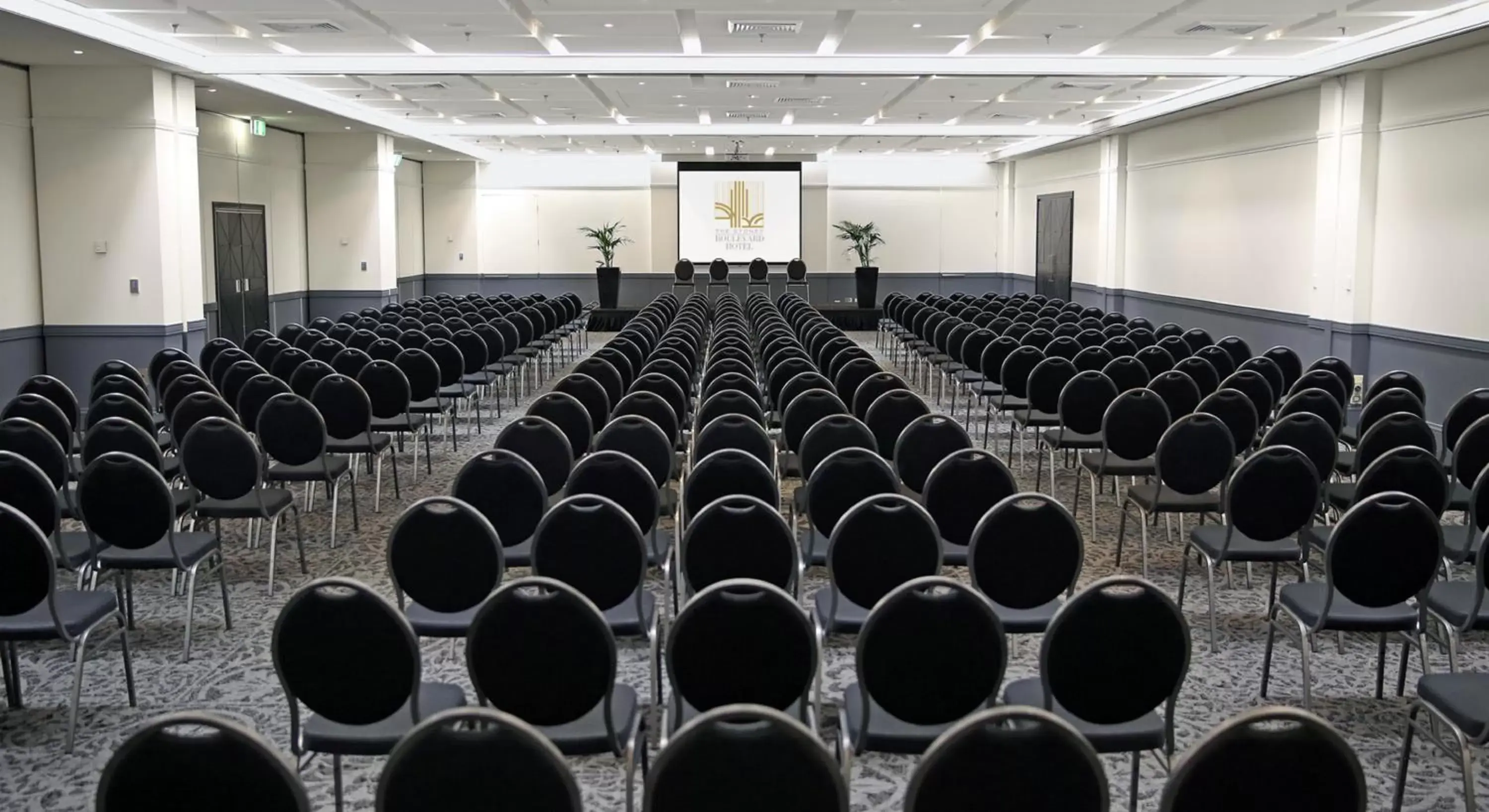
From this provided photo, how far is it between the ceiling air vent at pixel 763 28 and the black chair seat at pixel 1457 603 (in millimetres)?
8333

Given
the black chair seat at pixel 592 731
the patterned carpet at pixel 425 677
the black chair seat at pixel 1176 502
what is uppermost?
the black chair seat at pixel 1176 502

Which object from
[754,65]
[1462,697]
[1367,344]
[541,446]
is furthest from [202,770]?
[1367,344]

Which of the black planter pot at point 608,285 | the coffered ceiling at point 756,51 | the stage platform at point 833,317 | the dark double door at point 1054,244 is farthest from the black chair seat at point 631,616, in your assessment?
the black planter pot at point 608,285

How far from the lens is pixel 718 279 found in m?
27.4

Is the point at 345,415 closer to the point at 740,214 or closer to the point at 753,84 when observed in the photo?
the point at 753,84

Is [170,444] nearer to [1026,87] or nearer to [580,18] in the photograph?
[580,18]

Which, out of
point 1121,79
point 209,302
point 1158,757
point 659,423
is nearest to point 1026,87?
point 1121,79

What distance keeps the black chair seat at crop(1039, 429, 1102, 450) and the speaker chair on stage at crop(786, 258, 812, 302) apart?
18.1m

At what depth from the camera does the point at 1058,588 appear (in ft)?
15.8

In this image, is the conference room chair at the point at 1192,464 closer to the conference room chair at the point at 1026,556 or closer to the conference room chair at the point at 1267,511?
the conference room chair at the point at 1267,511

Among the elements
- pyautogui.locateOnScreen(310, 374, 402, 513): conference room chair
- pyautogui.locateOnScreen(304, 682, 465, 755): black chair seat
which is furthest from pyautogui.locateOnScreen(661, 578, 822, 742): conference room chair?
pyautogui.locateOnScreen(310, 374, 402, 513): conference room chair

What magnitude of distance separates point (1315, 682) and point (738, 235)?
75.8 ft

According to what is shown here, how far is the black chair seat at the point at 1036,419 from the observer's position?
Answer: 9.73m

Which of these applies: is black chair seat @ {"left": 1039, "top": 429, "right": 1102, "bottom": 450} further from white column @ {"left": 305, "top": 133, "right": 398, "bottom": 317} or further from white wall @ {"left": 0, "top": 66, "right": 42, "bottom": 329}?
white column @ {"left": 305, "top": 133, "right": 398, "bottom": 317}
